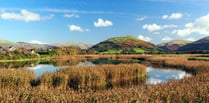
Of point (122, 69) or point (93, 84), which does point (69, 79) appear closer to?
point (93, 84)

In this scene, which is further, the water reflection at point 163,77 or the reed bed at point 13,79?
the water reflection at point 163,77

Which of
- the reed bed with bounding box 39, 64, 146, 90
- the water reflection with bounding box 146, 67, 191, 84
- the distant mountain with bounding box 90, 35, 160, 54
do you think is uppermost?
the distant mountain with bounding box 90, 35, 160, 54

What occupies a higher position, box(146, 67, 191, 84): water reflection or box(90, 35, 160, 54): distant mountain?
box(90, 35, 160, 54): distant mountain

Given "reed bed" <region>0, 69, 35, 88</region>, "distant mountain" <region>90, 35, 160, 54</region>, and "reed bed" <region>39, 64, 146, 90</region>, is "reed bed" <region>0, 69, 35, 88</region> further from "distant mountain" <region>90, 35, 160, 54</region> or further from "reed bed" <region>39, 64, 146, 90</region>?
"distant mountain" <region>90, 35, 160, 54</region>

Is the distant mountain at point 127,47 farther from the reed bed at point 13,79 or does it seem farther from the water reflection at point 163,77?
the reed bed at point 13,79

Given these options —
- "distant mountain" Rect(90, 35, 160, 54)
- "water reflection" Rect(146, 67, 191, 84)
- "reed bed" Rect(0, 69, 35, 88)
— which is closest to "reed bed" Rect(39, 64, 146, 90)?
"reed bed" Rect(0, 69, 35, 88)

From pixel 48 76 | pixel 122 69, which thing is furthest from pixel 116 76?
pixel 48 76

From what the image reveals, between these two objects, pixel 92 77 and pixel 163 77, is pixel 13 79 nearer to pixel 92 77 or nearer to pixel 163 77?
pixel 92 77

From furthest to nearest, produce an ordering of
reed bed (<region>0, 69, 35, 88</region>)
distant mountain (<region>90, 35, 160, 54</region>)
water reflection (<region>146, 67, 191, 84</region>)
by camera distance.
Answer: distant mountain (<region>90, 35, 160, 54</region>) → water reflection (<region>146, 67, 191, 84</region>) → reed bed (<region>0, 69, 35, 88</region>)

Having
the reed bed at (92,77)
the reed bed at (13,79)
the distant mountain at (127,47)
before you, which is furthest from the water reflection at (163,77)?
the distant mountain at (127,47)

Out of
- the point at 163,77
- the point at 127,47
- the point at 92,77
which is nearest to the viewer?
the point at 92,77

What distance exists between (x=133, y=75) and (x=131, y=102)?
16.4 m

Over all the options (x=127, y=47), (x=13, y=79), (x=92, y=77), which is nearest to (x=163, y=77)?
(x=92, y=77)

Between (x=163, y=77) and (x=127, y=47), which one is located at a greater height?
(x=127, y=47)
